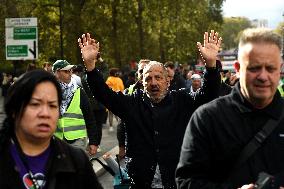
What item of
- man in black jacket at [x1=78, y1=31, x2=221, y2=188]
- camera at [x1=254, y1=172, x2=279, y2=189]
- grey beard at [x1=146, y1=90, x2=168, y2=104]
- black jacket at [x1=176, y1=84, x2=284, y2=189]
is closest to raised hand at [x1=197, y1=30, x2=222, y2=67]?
man in black jacket at [x1=78, y1=31, x2=221, y2=188]

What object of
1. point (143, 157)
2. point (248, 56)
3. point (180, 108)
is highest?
point (248, 56)

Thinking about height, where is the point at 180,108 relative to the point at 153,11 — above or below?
below

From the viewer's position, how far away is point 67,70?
8094mm

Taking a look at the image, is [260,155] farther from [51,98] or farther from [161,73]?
[161,73]

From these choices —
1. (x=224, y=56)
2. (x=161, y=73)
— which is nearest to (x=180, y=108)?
(x=161, y=73)

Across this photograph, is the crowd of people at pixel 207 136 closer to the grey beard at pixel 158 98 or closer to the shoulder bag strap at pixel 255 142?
the shoulder bag strap at pixel 255 142

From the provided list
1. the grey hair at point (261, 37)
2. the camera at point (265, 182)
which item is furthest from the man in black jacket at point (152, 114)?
the camera at point (265, 182)

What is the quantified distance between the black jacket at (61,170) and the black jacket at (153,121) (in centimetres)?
201

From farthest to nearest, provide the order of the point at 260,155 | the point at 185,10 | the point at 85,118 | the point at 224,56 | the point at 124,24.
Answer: the point at 224,56 < the point at 185,10 < the point at 124,24 < the point at 85,118 < the point at 260,155

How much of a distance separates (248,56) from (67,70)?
509 cm

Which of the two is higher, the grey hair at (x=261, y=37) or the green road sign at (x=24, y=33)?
the green road sign at (x=24, y=33)

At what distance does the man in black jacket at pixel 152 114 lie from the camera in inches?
211

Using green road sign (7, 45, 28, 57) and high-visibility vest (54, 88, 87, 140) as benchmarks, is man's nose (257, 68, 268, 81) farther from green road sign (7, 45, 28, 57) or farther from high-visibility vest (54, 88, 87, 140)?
green road sign (7, 45, 28, 57)

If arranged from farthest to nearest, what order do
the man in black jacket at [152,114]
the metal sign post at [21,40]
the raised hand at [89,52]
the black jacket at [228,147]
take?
the metal sign post at [21,40] → the raised hand at [89,52] → the man in black jacket at [152,114] → the black jacket at [228,147]
